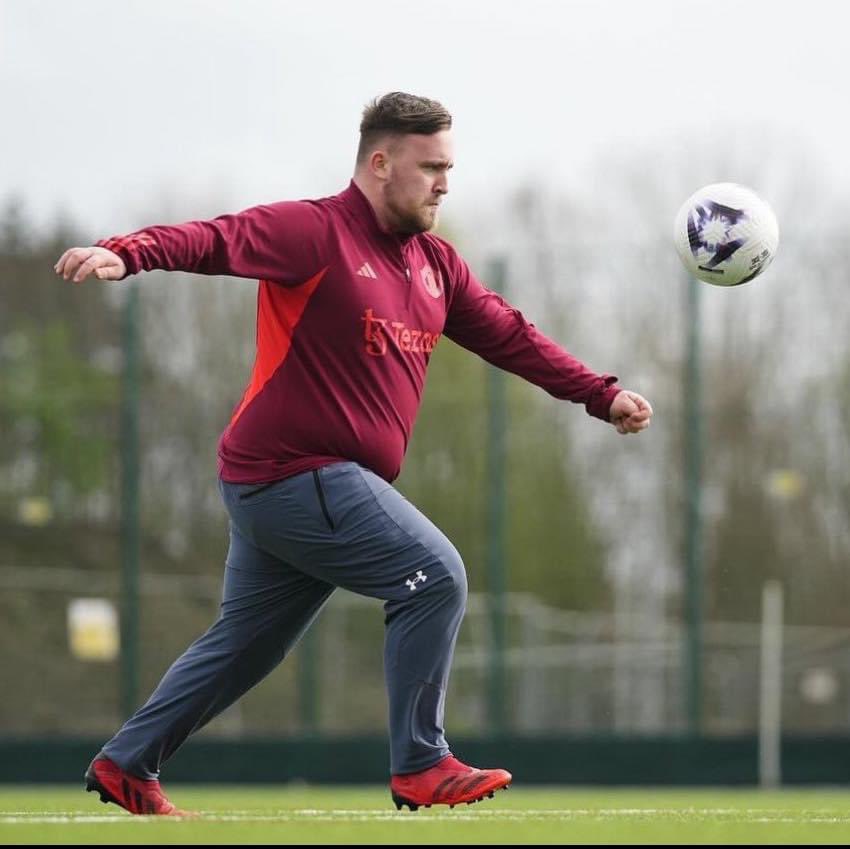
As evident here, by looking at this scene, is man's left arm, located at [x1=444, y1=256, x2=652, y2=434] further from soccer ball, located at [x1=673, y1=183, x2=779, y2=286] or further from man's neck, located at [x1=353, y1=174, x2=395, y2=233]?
soccer ball, located at [x1=673, y1=183, x2=779, y2=286]

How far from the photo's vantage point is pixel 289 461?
571 cm

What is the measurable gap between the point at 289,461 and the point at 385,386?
1.24 ft

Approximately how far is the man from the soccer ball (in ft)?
3.68

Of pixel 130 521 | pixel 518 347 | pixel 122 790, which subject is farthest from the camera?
pixel 130 521

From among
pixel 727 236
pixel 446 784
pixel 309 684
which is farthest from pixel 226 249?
pixel 309 684

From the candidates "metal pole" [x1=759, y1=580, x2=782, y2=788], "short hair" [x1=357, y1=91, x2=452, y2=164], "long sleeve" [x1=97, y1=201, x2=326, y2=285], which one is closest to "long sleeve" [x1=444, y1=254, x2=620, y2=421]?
"short hair" [x1=357, y1=91, x2=452, y2=164]

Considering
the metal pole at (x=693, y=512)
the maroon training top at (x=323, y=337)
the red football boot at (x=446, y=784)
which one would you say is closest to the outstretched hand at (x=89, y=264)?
the maroon training top at (x=323, y=337)

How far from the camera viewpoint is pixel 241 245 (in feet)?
18.2

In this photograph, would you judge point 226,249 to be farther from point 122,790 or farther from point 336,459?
point 122,790

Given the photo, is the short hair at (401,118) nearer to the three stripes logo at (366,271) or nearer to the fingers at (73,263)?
the three stripes logo at (366,271)

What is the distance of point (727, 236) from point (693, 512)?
316 inches

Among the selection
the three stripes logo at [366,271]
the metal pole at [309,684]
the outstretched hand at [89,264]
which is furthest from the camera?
the metal pole at [309,684]

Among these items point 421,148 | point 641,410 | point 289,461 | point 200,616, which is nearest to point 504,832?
point 289,461

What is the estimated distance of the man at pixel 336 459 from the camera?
564 cm
